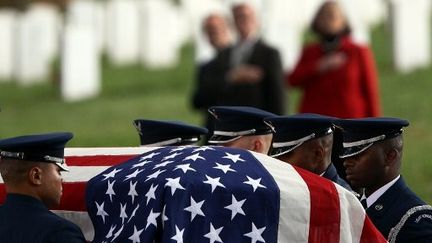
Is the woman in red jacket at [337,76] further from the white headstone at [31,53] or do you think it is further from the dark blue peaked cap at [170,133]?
the white headstone at [31,53]

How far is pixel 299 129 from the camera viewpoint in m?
6.61

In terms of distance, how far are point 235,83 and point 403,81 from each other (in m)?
5.98

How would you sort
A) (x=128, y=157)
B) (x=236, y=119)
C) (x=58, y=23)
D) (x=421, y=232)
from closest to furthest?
(x=421, y=232) < (x=128, y=157) < (x=236, y=119) < (x=58, y=23)

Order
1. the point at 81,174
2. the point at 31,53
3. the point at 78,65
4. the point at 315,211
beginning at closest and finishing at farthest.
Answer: the point at 315,211 → the point at 81,174 → the point at 78,65 → the point at 31,53

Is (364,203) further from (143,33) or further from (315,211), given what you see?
(143,33)

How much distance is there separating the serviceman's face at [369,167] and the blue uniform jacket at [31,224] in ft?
4.23

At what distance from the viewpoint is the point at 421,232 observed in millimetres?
6176

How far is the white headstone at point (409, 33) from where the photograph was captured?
1750cm

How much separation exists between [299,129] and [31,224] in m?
1.37

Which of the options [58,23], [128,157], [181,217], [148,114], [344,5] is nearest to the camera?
[181,217]

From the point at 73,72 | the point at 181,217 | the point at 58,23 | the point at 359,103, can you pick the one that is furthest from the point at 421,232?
the point at 58,23

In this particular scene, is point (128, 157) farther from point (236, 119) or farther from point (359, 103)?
point (359, 103)

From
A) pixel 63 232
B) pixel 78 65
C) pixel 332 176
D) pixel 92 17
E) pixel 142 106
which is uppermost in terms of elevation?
pixel 332 176

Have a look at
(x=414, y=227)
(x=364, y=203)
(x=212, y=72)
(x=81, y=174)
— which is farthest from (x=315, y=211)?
(x=212, y=72)
